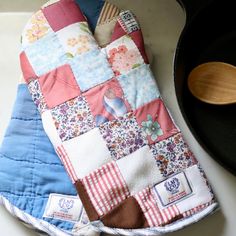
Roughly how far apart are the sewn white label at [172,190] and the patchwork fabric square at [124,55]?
8.7 inches

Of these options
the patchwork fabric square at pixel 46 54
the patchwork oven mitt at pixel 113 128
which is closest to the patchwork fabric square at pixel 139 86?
the patchwork oven mitt at pixel 113 128

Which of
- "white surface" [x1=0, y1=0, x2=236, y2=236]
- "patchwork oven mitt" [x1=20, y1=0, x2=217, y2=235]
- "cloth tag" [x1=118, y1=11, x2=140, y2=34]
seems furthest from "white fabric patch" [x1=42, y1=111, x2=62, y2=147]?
"cloth tag" [x1=118, y1=11, x2=140, y2=34]

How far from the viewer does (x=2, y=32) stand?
3.02 ft

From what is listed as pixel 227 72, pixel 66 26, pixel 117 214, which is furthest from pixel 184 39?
pixel 117 214

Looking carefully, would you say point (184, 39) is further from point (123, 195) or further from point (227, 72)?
point (123, 195)

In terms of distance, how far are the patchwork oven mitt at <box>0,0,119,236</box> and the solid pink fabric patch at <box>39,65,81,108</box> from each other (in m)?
0.05

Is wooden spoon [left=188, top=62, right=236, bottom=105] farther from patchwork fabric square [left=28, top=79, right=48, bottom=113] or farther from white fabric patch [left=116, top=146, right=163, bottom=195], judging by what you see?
patchwork fabric square [left=28, top=79, right=48, bottom=113]

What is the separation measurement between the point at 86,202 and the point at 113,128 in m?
0.14

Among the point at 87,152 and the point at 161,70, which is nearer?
the point at 87,152

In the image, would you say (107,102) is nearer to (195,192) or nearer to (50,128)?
(50,128)

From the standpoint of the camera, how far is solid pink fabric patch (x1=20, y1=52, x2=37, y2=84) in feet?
2.61

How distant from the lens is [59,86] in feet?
2.57

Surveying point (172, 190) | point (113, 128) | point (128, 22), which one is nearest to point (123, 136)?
point (113, 128)

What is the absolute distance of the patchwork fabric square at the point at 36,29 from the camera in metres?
0.82
